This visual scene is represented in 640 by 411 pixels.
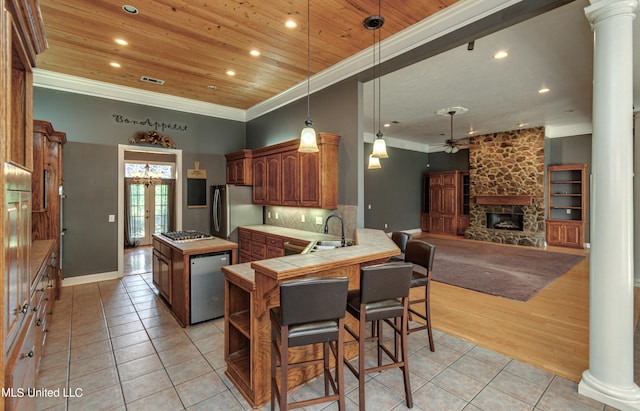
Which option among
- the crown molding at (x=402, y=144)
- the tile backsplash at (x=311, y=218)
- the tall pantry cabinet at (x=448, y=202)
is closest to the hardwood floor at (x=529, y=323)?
the tile backsplash at (x=311, y=218)

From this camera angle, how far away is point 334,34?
3.40 metres

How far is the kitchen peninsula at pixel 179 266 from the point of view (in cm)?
327

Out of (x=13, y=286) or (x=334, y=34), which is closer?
(x=13, y=286)

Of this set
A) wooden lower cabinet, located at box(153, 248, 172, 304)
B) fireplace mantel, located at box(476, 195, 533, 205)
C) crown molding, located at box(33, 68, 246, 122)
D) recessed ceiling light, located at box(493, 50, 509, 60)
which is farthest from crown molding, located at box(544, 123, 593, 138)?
wooden lower cabinet, located at box(153, 248, 172, 304)

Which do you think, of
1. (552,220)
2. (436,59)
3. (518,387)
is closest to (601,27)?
(436,59)

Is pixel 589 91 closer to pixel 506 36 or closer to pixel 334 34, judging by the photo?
pixel 506 36

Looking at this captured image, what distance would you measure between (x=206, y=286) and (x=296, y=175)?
2117 millimetres

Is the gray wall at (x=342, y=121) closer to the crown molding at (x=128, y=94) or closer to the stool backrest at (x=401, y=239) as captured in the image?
the stool backrest at (x=401, y=239)

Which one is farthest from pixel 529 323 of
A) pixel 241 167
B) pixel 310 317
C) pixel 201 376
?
pixel 241 167

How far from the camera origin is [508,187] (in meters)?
8.56

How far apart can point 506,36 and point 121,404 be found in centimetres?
501

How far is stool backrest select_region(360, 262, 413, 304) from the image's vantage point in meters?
1.85

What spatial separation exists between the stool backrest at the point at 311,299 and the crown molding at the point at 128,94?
17.3ft

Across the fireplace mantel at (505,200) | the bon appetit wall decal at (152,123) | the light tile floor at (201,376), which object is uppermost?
the bon appetit wall decal at (152,123)
